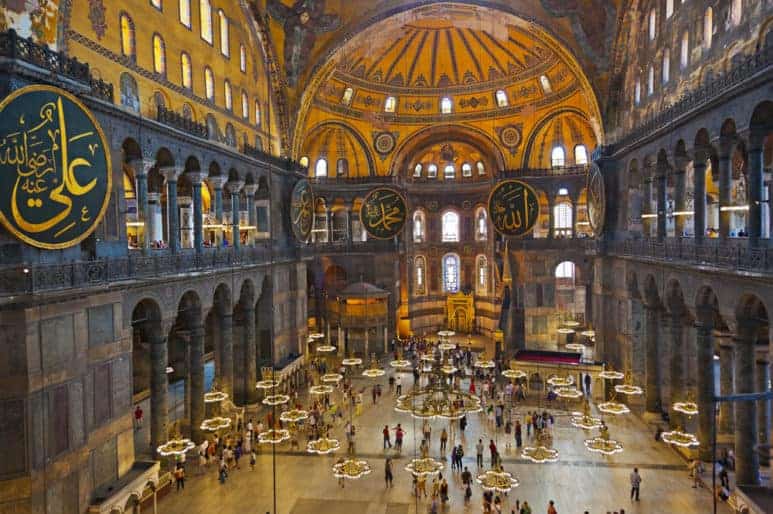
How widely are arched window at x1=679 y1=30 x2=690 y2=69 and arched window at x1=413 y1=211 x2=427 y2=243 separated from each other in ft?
60.1

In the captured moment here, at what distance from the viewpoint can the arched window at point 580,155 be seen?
2761cm

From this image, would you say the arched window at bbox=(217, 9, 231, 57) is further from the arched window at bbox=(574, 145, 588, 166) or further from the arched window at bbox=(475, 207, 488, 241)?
the arched window at bbox=(475, 207, 488, 241)

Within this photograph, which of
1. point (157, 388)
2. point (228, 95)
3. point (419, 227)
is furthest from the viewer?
point (419, 227)

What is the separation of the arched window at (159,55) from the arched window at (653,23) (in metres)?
14.2

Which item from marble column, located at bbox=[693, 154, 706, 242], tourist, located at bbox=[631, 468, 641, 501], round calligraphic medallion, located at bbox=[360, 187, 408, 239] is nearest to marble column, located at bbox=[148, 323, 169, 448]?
round calligraphic medallion, located at bbox=[360, 187, 408, 239]

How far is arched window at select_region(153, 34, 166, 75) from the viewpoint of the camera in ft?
48.0

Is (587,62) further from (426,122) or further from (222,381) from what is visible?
(222,381)

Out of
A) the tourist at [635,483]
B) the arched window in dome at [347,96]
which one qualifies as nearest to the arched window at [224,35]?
the arched window in dome at [347,96]

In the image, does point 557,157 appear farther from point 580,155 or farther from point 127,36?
point 127,36

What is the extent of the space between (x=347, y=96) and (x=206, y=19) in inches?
443

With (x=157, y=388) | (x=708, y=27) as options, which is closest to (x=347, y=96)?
(x=708, y=27)

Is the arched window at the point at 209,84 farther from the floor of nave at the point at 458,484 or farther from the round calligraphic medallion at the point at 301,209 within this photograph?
the floor of nave at the point at 458,484

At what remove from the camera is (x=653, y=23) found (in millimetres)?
18062

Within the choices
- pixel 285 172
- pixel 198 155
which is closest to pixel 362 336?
pixel 285 172
